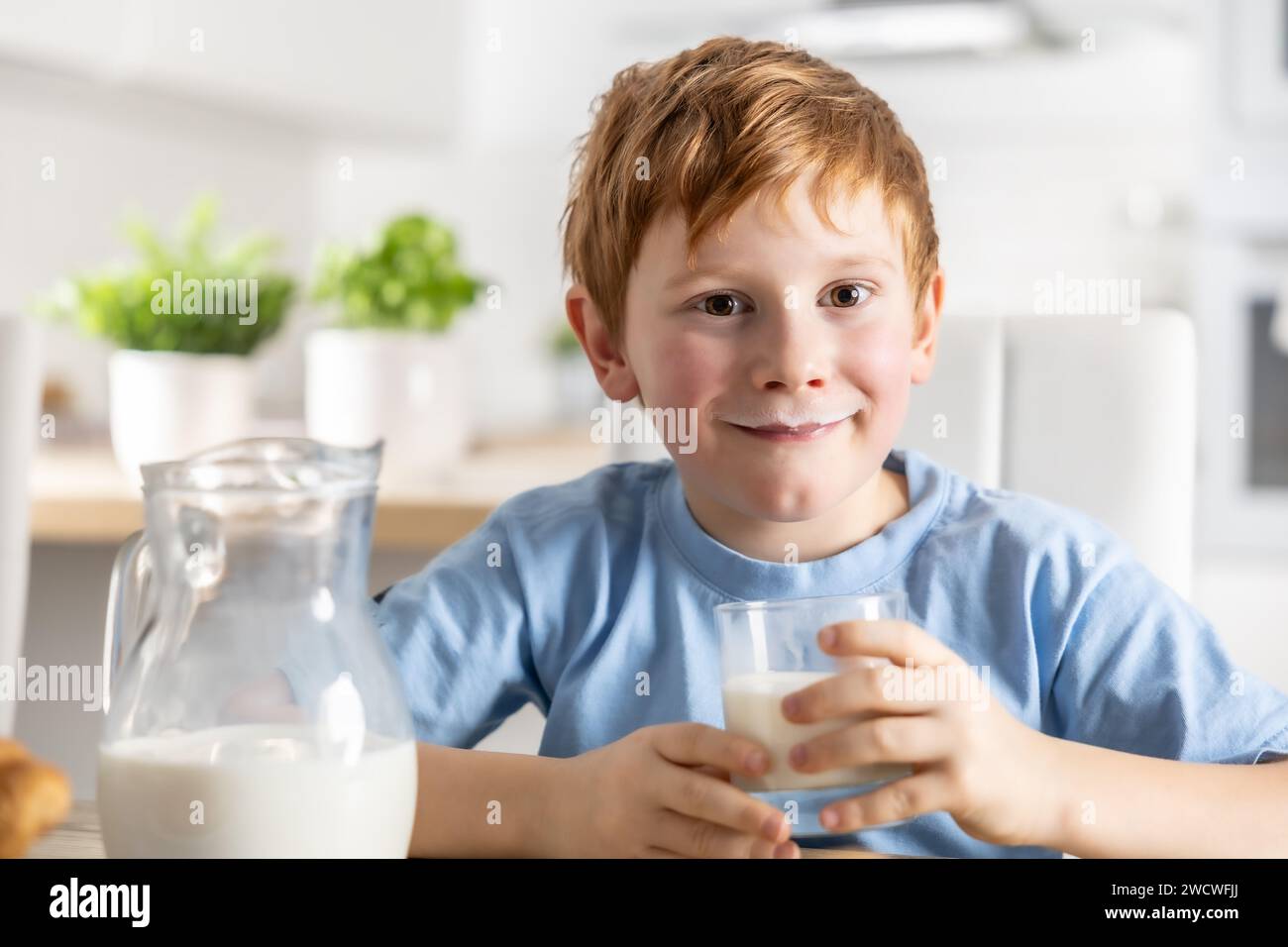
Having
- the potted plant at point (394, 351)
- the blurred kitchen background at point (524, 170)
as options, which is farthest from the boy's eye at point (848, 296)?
the potted plant at point (394, 351)

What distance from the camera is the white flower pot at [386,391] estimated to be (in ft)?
5.84

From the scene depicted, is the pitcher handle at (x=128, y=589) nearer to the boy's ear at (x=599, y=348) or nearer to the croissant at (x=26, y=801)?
the croissant at (x=26, y=801)

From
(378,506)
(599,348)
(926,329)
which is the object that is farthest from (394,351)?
(926,329)

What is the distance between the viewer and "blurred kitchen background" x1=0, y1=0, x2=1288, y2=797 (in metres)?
2.35

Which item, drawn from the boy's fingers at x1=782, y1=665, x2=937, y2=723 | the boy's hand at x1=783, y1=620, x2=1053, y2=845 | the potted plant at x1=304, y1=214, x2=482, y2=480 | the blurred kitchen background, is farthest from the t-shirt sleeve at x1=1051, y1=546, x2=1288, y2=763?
the potted plant at x1=304, y1=214, x2=482, y2=480

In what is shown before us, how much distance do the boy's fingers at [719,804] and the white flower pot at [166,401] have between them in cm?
127

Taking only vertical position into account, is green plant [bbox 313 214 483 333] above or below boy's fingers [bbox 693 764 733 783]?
above

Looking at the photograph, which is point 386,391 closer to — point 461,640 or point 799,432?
point 461,640

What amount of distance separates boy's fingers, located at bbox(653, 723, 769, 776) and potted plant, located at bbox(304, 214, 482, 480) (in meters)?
1.22

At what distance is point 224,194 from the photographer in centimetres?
365

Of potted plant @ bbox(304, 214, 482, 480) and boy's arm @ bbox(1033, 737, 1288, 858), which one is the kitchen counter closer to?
boy's arm @ bbox(1033, 737, 1288, 858)
